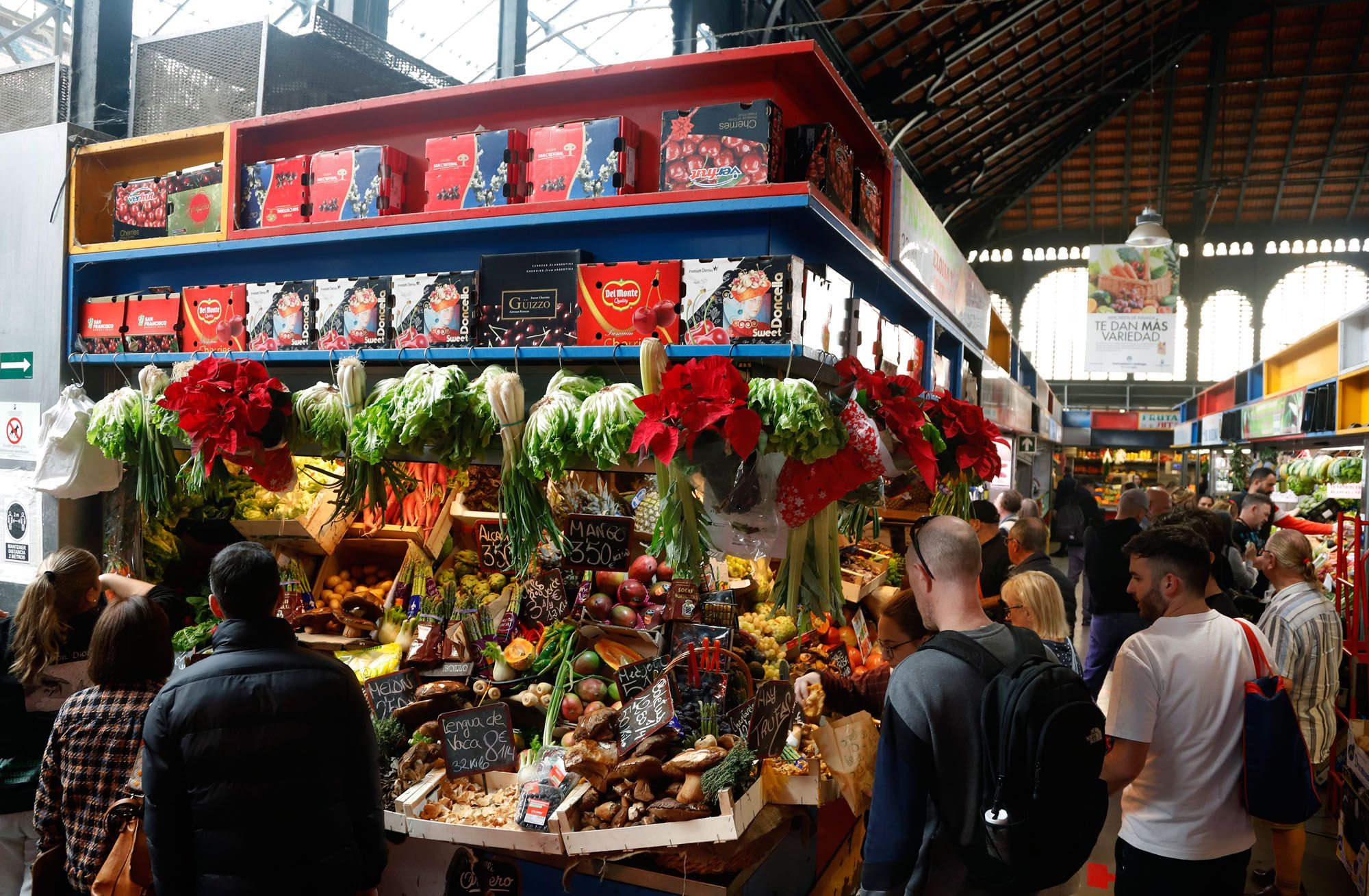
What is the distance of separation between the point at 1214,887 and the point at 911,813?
1343 mm

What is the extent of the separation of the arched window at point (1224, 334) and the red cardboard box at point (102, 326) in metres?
28.6

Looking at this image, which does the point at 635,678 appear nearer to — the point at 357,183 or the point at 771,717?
the point at 771,717

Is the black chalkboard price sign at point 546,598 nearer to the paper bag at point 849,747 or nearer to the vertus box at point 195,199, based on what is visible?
the paper bag at point 849,747

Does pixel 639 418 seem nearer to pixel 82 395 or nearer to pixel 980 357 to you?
pixel 82 395

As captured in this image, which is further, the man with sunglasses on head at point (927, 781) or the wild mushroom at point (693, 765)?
the wild mushroom at point (693, 765)

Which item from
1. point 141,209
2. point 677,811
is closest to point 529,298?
point 677,811

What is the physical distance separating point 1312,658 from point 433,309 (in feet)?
13.2

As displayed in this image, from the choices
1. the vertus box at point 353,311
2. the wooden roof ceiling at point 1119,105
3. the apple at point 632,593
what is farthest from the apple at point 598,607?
the wooden roof ceiling at point 1119,105

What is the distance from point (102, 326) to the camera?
152 inches

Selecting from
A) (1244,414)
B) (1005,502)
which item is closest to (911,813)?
(1005,502)

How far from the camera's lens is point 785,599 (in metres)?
2.89

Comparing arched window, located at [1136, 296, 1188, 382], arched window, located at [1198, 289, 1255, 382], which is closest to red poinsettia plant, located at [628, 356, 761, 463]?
arched window, located at [1136, 296, 1188, 382]

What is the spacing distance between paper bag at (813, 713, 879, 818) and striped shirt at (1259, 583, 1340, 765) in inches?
90.0

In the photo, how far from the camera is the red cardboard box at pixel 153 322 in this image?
145 inches
